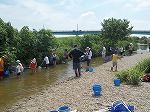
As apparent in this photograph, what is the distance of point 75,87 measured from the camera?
14172mm

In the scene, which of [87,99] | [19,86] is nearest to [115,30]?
[19,86]

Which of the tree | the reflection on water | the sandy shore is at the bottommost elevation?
the reflection on water

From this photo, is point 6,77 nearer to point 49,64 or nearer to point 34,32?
point 49,64

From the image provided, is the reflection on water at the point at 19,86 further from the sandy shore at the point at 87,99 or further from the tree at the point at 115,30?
the tree at the point at 115,30

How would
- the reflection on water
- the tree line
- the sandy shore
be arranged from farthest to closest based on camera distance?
the tree line < the reflection on water < the sandy shore

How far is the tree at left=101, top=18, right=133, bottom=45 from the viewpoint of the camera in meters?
43.2

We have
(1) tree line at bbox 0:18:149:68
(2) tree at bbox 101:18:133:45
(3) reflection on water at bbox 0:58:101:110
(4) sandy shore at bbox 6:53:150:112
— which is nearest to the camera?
(4) sandy shore at bbox 6:53:150:112

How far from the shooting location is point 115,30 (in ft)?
142

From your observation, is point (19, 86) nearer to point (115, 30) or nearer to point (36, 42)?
point (36, 42)

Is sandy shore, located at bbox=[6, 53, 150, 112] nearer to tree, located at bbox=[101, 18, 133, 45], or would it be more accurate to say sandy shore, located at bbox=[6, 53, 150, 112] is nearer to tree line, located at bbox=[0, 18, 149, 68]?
tree line, located at bbox=[0, 18, 149, 68]

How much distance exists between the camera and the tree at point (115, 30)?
43250 mm

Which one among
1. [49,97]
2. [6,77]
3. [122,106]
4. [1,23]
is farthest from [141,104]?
[1,23]

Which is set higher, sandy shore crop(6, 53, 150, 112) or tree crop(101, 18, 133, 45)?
tree crop(101, 18, 133, 45)

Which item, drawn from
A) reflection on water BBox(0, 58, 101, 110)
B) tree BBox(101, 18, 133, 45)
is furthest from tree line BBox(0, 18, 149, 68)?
reflection on water BBox(0, 58, 101, 110)
